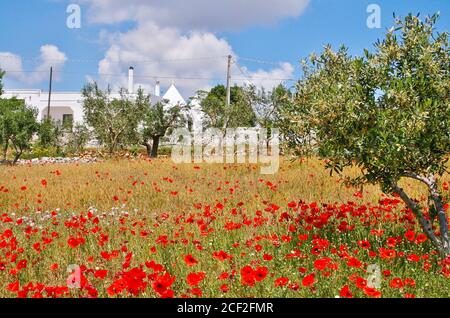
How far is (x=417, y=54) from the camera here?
4812mm

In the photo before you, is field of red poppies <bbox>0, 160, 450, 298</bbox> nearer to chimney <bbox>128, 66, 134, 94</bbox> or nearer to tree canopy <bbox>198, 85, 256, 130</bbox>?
tree canopy <bbox>198, 85, 256, 130</bbox>

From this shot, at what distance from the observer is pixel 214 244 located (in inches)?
218

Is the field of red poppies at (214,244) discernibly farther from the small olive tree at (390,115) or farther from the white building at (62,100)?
the white building at (62,100)

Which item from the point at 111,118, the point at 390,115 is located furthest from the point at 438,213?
the point at 111,118

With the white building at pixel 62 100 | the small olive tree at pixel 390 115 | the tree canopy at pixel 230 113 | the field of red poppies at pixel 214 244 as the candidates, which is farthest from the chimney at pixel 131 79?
the small olive tree at pixel 390 115

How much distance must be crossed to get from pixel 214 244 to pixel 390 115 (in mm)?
2585

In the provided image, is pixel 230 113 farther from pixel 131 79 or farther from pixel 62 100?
pixel 62 100

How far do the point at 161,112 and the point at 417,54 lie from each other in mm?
25677

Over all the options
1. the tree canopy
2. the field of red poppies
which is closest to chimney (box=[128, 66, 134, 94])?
the tree canopy

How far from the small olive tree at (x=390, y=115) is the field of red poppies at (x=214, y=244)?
78 centimetres

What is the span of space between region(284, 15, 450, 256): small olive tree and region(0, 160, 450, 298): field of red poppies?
777mm

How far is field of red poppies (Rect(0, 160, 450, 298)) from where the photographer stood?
3.76 meters
